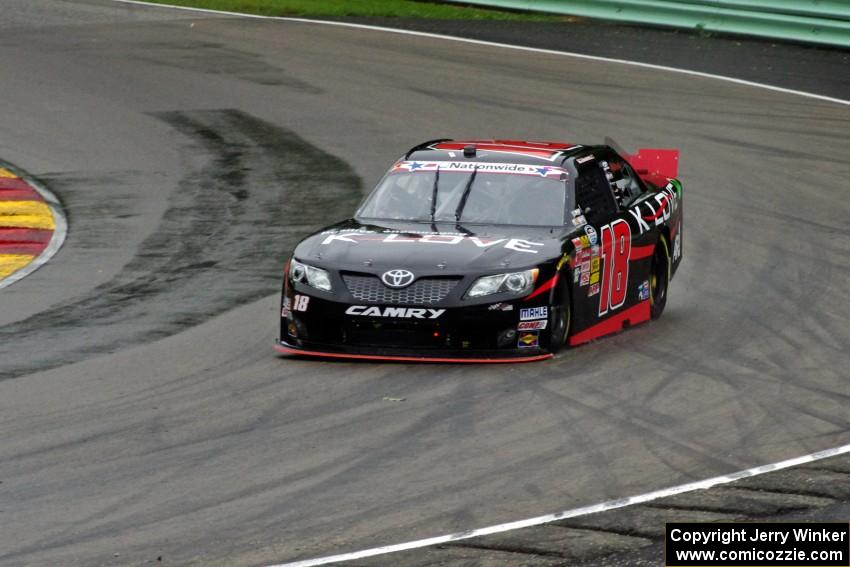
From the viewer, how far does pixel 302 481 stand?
25.4 feet

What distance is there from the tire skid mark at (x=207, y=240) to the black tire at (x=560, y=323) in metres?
2.92

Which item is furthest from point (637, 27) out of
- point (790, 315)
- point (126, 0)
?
point (790, 315)

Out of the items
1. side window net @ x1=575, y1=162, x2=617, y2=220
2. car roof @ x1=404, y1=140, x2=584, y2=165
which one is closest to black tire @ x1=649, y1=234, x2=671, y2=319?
side window net @ x1=575, y1=162, x2=617, y2=220

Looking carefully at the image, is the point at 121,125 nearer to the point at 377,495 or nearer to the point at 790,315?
the point at 790,315

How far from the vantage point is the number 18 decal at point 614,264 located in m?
11.2

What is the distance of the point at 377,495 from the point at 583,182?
4585 mm

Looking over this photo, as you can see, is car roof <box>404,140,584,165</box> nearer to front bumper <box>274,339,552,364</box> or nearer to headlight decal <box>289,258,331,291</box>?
headlight decal <box>289,258,331,291</box>

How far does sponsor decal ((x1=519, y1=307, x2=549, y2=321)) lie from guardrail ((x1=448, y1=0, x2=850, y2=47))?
15979 mm

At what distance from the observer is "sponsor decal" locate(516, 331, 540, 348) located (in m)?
10.2

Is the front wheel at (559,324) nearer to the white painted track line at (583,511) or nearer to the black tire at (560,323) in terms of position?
the black tire at (560,323)

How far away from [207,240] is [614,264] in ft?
16.9

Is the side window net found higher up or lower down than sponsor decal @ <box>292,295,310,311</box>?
higher up

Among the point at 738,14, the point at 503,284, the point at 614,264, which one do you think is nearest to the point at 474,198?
the point at 614,264

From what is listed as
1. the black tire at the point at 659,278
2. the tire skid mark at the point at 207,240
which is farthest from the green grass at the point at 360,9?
the black tire at the point at 659,278
